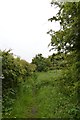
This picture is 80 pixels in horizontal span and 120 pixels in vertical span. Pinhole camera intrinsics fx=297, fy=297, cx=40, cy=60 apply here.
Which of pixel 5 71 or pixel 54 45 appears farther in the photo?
pixel 5 71

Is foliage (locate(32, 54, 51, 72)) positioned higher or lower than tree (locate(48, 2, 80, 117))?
higher

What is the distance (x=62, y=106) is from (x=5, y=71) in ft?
14.7

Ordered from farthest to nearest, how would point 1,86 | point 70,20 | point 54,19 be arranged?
point 1,86 → point 54,19 → point 70,20

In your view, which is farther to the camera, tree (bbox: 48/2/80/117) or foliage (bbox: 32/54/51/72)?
foliage (bbox: 32/54/51/72)

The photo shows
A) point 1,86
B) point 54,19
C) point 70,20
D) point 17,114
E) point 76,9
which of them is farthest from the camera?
point 1,86

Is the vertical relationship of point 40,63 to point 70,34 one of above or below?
above

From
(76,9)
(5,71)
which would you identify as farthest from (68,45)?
(5,71)

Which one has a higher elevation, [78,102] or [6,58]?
[6,58]

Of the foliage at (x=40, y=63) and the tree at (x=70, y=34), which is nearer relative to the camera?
the tree at (x=70, y=34)

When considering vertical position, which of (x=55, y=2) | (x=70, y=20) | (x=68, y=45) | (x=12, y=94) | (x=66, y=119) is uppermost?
(x=55, y=2)

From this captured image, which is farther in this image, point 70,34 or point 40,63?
point 40,63

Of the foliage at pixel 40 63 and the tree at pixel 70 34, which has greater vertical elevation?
the foliage at pixel 40 63

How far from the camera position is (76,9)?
1091cm

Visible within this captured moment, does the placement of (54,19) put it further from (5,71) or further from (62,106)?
(5,71)
